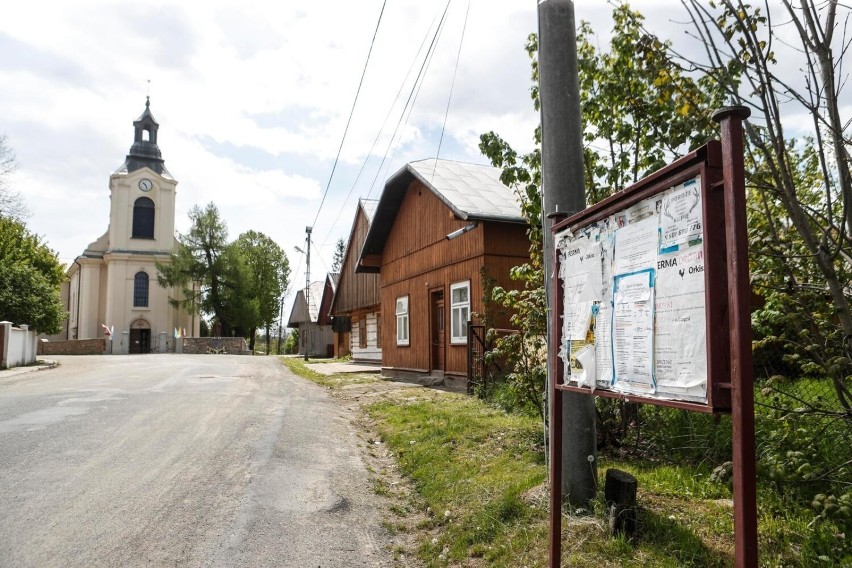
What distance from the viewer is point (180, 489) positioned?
5793 millimetres

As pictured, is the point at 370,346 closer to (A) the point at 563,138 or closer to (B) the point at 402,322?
(B) the point at 402,322

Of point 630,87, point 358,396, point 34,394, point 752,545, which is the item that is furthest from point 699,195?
point 34,394

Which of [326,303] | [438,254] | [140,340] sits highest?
[438,254]

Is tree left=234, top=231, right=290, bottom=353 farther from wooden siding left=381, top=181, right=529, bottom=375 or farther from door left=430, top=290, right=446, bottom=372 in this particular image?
door left=430, top=290, right=446, bottom=372

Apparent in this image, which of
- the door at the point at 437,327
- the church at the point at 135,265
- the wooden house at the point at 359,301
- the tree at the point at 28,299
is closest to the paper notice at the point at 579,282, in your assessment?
the door at the point at 437,327

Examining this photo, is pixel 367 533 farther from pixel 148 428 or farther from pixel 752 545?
pixel 148 428

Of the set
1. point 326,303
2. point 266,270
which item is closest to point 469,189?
point 326,303

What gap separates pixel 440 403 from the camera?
11141mm

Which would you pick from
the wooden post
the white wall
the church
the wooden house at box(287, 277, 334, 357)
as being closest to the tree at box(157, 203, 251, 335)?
the church

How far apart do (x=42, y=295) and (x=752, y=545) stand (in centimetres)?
3106

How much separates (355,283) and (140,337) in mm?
30106

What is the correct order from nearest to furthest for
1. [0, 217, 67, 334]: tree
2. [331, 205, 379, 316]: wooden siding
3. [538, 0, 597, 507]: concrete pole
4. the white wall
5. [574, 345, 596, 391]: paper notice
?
1. [574, 345, 596, 391]: paper notice
2. [538, 0, 597, 507]: concrete pole
3. [0, 217, 67, 334]: tree
4. [331, 205, 379, 316]: wooden siding
5. the white wall

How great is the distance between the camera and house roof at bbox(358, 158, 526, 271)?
44.6 feet

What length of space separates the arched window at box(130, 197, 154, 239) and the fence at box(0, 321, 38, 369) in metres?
28.7
